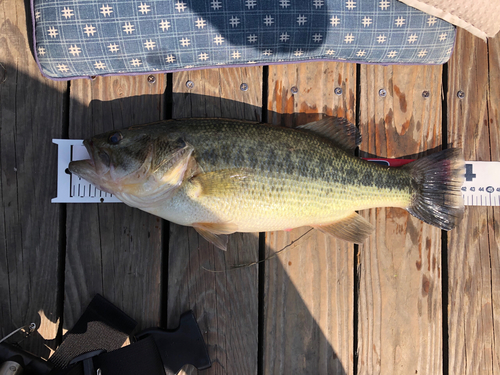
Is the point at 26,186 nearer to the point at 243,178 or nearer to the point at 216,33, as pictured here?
the point at 243,178

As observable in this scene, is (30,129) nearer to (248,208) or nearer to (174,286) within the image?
(174,286)

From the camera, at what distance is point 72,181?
194cm

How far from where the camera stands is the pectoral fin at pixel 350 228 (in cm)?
192

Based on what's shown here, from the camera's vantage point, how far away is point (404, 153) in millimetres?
2141

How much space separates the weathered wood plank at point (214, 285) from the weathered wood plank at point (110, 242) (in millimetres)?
139

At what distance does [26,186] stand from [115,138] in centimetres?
78

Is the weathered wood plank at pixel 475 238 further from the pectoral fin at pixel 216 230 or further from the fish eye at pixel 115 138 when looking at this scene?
the fish eye at pixel 115 138

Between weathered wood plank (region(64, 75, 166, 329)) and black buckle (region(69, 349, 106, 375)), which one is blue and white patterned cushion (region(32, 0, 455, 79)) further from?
black buckle (region(69, 349, 106, 375))

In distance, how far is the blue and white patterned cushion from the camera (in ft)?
6.04

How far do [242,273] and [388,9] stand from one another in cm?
192

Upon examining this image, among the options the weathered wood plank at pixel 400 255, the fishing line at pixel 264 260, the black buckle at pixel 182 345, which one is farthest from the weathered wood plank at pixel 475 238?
the black buckle at pixel 182 345

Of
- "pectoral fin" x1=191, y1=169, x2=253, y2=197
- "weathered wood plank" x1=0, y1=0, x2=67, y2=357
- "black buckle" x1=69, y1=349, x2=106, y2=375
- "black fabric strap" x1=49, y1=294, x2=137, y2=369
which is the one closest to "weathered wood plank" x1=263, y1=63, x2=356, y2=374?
"pectoral fin" x1=191, y1=169, x2=253, y2=197

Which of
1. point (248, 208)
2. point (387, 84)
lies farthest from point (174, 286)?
point (387, 84)

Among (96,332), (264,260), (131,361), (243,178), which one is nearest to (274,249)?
(264,260)
